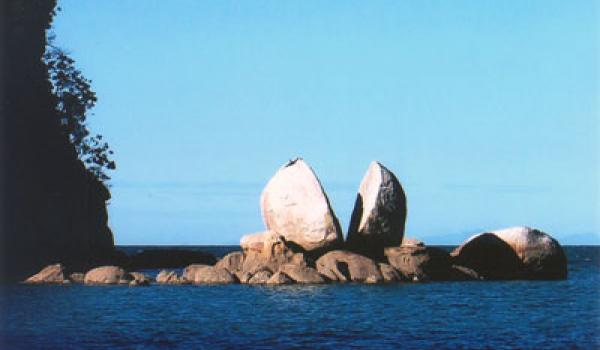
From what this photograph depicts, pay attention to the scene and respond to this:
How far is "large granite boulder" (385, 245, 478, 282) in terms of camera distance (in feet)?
144

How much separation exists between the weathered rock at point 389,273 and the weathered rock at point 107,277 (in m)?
10.8

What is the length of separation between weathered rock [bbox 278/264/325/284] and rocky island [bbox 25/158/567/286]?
4 cm

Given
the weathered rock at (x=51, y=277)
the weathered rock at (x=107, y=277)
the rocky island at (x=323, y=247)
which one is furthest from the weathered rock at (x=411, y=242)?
the weathered rock at (x=51, y=277)

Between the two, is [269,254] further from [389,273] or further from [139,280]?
[139,280]

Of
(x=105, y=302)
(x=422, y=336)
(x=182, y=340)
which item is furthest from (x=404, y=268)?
(x=182, y=340)

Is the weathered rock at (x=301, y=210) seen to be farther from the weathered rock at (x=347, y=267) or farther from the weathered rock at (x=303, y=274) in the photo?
the weathered rock at (x=303, y=274)

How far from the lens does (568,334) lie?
29281 mm

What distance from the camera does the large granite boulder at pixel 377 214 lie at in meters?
44.1

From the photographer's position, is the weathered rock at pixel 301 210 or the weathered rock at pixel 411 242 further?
the weathered rock at pixel 411 242

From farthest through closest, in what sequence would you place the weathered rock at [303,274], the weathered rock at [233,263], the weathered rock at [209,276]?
1. the weathered rock at [233,263]
2. the weathered rock at [209,276]
3. the weathered rock at [303,274]

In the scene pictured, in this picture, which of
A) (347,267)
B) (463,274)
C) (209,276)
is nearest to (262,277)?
(209,276)

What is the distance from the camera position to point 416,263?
145ft

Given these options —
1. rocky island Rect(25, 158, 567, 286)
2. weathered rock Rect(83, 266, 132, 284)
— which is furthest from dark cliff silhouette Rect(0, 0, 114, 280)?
rocky island Rect(25, 158, 567, 286)

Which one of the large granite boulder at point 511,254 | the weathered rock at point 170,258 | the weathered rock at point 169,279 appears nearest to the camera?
the weathered rock at point 169,279
